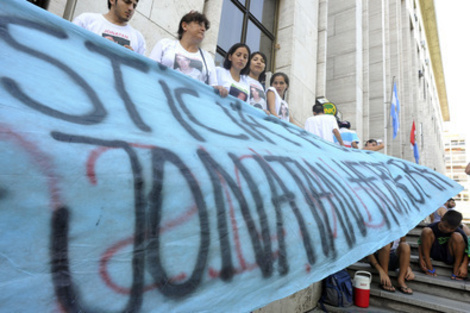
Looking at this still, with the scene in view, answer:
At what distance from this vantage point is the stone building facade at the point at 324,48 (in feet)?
11.7

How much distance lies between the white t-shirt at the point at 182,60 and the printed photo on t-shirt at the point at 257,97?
61 cm

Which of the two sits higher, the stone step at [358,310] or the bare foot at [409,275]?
the bare foot at [409,275]

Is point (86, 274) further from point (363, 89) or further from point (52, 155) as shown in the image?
point (363, 89)

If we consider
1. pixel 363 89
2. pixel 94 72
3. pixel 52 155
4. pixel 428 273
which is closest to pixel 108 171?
pixel 52 155

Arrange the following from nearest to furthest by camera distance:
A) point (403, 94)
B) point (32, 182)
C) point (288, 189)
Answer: point (32, 182)
point (288, 189)
point (403, 94)

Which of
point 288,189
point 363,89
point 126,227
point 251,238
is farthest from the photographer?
point 363,89

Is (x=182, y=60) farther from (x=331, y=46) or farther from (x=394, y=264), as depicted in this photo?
(x=331, y=46)

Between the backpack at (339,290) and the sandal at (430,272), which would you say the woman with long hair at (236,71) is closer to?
the backpack at (339,290)

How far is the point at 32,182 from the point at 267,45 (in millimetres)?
6240

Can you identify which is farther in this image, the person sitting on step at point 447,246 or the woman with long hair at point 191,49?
the person sitting on step at point 447,246

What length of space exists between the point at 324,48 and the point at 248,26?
243 cm

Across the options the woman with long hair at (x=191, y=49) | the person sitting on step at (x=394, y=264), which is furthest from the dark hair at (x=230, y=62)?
the person sitting on step at (x=394, y=264)

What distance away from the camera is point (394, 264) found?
4895 mm

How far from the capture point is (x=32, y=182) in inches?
30.1
